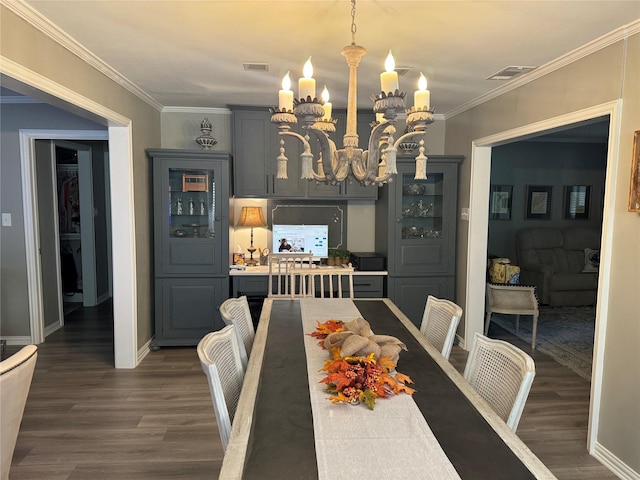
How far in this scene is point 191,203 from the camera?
14.0 feet

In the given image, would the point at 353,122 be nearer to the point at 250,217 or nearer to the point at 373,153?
the point at 373,153

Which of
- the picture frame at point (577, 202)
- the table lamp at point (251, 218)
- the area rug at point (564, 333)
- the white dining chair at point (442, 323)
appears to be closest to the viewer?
the white dining chair at point (442, 323)

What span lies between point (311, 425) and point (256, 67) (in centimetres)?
253

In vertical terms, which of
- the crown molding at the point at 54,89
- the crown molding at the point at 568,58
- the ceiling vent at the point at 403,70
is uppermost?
the ceiling vent at the point at 403,70

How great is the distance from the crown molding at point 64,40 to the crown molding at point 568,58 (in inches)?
119

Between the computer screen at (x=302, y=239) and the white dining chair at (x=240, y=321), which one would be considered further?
the computer screen at (x=302, y=239)

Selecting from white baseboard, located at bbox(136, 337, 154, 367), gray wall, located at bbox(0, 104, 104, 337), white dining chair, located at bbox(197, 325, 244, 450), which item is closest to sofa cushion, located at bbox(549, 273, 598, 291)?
white baseboard, located at bbox(136, 337, 154, 367)

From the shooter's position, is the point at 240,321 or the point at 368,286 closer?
the point at 240,321

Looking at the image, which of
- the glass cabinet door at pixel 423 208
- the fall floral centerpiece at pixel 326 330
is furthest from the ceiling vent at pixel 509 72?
the fall floral centerpiece at pixel 326 330

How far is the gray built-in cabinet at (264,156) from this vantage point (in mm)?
4344

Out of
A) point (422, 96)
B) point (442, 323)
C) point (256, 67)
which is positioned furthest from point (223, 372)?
point (256, 67)

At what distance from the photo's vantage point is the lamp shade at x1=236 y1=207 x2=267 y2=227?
4582mm

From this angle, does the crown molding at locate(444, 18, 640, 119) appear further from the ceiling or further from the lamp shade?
the lamp shade

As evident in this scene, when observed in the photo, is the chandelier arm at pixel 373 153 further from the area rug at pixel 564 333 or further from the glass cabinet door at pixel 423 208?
the area rug at pixel 564 333
